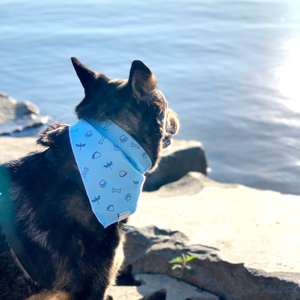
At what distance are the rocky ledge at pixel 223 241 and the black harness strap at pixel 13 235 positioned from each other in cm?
128

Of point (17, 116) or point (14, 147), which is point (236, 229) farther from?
point (17, 116)

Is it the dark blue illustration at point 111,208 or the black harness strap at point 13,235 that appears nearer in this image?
the black harness strap at point 13,235

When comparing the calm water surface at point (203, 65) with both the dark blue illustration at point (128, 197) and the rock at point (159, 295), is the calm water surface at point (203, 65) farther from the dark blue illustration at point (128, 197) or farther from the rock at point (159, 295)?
the dark blue illustration at point (128, 197)

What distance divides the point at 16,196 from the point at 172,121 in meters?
1.54

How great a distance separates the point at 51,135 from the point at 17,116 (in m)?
6.70

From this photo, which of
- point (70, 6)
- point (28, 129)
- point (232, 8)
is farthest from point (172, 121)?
point (70, 6)

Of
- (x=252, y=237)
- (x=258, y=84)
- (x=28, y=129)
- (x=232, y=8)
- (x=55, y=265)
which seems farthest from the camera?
(x=232, y=8)

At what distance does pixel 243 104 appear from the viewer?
9.13 m

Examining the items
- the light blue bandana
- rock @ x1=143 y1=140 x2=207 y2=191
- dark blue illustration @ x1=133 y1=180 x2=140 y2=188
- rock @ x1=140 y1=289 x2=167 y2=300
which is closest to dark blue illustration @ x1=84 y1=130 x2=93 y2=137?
the light blue bandana

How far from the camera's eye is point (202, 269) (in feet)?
12.5

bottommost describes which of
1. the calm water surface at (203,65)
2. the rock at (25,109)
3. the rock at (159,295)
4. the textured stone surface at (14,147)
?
the rock at (159,295)

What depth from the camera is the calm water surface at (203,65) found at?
7730 millimetres

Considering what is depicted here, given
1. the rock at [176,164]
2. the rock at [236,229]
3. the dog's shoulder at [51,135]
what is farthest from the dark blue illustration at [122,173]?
the rock at [176,164]

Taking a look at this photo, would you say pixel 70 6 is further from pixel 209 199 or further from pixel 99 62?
pixel 209 199
